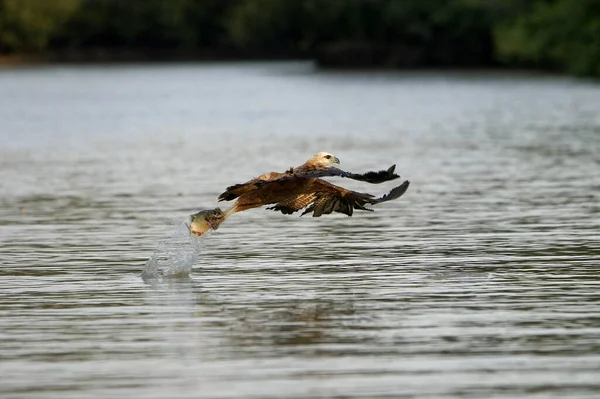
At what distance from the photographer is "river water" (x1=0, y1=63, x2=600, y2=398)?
969 cm

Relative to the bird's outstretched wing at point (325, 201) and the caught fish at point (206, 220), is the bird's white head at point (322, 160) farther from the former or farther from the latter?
the caught fish at point (206, 220)

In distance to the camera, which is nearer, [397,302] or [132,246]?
[397,302]

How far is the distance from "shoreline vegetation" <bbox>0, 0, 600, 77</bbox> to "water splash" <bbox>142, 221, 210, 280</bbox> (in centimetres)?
5219

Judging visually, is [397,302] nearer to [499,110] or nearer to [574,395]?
[574,395]

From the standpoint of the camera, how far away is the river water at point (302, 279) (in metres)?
9.69

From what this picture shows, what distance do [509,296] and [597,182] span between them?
1073cm

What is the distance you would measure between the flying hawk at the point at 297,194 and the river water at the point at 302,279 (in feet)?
1.87

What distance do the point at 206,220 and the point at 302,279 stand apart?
0.93 m

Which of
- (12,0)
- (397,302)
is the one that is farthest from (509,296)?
(12,0)

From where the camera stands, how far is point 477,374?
9547mm

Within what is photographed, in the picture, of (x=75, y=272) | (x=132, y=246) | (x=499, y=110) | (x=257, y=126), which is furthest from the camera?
(x=499, y=110)

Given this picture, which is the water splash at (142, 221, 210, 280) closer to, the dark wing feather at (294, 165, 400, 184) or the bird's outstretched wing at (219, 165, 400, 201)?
the bird's outstretched wing at (219, 165, 400, 201)

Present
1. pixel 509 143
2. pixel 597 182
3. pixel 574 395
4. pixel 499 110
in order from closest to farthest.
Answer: pixel 574 395 < pixel 597 182 < pixel 509 143 < pixel 499 110

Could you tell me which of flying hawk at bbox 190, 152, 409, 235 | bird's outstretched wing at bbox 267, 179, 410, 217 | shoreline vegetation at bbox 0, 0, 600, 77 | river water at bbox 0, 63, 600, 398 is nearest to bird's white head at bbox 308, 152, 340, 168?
flying hawk at bbox 190, 152, 409, 235
